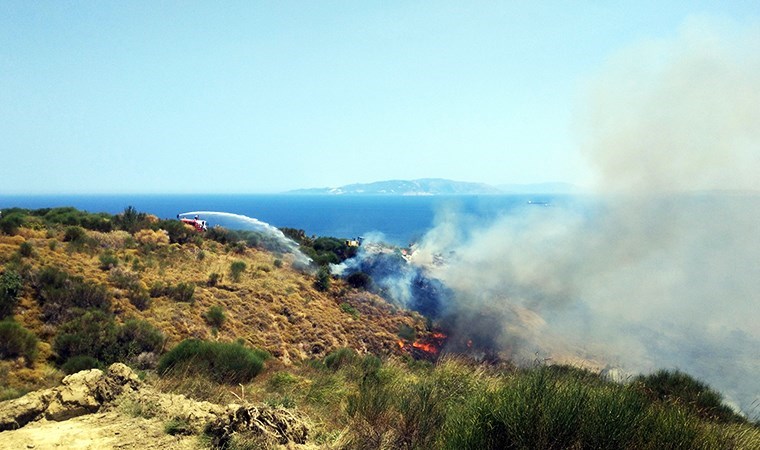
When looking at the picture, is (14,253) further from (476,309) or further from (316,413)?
(476,309)

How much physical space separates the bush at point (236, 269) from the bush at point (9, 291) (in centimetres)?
1189

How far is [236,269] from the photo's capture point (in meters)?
32.0

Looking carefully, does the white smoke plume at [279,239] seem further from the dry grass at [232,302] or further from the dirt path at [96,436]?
the dirt path at [96,436]

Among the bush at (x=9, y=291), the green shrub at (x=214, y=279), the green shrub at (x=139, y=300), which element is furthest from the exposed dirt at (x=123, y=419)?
the green shrub at (x=214, y=279)

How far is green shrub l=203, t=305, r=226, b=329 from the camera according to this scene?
23.9 m

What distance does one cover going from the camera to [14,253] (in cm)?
2333

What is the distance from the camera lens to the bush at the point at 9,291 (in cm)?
1900

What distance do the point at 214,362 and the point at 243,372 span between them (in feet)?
3.04

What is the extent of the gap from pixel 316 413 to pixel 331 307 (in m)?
21.9

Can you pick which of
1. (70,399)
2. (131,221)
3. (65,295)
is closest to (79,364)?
(65,295)

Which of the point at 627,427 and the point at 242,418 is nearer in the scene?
the point at 627,427

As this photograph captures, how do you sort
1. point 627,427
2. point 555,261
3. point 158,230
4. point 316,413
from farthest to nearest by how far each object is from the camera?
point 555,261 < point 158,230 < point 316,413 < point 627,427

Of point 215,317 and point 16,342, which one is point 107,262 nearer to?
point 215,317

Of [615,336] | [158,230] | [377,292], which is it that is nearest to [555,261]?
[615,336]
